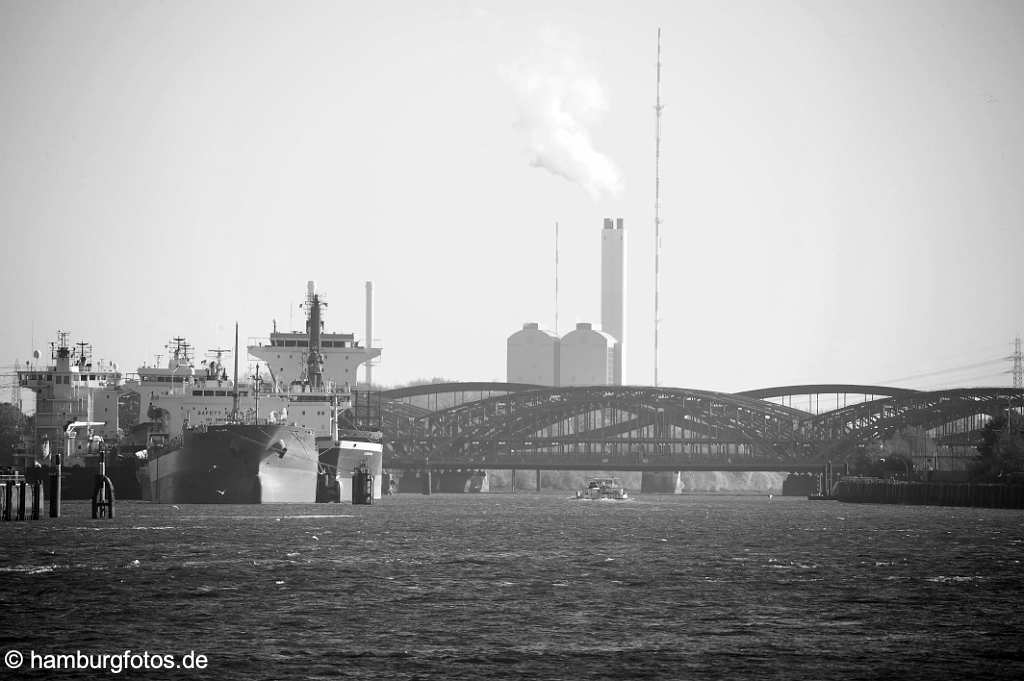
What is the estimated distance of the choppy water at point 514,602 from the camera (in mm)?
45188

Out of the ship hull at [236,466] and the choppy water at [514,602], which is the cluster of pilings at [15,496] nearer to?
the choppy water at [514,602]

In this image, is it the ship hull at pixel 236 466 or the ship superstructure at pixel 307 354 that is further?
the ship superstructure at pixel 307 354

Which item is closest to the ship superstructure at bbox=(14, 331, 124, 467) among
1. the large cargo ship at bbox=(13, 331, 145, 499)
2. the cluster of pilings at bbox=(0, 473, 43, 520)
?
the large cargo ship at bbox=(13, 331, 145, 499)

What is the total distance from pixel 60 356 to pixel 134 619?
11192 centimetres

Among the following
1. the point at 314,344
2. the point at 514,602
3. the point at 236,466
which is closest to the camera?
the point at 514,602

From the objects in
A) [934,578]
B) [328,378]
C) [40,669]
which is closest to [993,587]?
[934,578]

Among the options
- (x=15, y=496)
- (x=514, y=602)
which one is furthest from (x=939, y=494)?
(x=514, y=602)

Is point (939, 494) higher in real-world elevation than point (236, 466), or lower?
lower

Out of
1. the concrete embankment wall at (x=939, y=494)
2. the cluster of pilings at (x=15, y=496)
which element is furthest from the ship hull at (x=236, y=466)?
the concrete embankment wall at (x=939, y=494)

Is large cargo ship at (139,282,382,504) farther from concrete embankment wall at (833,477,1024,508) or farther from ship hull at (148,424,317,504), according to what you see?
concrete embankment wall at (833,477,1024,508)

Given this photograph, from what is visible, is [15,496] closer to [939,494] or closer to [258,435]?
[258,435]

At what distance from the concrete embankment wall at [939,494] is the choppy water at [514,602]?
56828 millimetres

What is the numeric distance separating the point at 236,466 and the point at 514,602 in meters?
73.6

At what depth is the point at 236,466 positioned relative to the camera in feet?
424
